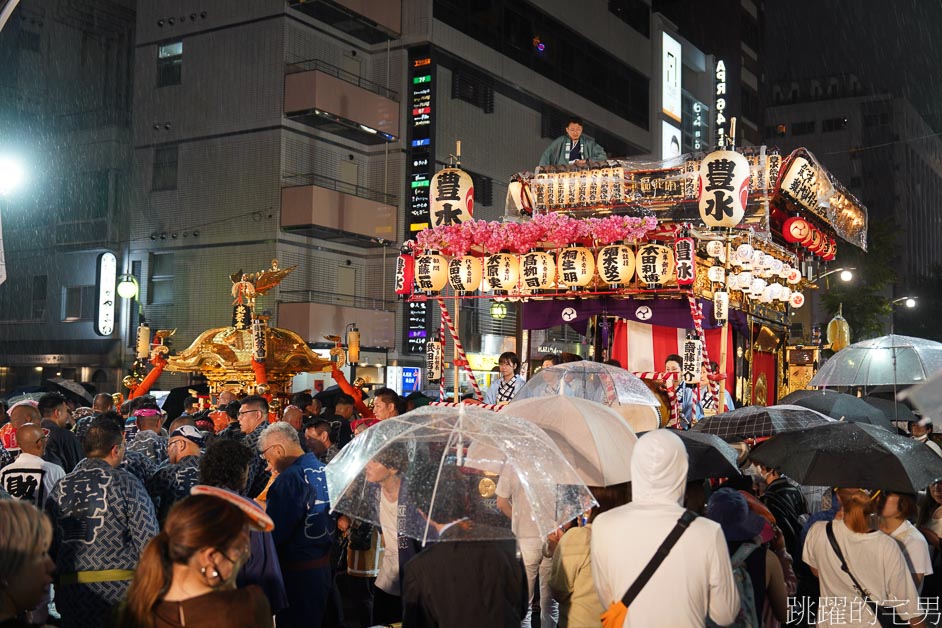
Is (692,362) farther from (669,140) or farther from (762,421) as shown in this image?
(669,140)

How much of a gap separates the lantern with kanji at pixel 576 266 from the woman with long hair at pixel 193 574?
537 inches

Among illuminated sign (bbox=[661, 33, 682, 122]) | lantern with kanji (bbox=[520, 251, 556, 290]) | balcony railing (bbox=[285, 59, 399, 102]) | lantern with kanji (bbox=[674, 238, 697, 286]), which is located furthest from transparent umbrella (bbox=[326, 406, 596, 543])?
illuminated sign (bbox=[661, 33, 682, 122])

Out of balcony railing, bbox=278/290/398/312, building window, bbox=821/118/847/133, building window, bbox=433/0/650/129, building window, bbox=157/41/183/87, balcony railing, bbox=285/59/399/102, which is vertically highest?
building window, bbox=821/118/847/133

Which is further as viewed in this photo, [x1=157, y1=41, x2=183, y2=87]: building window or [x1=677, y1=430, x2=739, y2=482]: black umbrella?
[x1=157, y1=41, x2=183, y2=87]: building window

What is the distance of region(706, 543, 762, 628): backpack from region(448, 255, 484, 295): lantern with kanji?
12611 mm

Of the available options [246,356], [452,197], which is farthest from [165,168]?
[452,197]

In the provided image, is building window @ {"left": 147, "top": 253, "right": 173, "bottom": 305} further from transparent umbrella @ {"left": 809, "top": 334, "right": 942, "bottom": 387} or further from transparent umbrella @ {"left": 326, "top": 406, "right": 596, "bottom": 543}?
transparent umbrella @ {"left": 326, "top": 406, "right": 596, "bottom": 543}

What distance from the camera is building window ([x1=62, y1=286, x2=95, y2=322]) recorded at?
31178mm

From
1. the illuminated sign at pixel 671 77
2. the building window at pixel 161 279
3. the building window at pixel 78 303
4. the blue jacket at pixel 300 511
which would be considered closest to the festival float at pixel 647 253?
the blue jacket at pixel 300 511

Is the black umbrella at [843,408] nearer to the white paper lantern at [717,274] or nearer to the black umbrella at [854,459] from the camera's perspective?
the black umbrella at [854,459]

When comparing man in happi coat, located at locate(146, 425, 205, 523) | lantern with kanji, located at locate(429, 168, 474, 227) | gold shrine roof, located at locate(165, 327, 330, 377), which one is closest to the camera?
man in happi coat, located at locate(146, 425, 205, 523)

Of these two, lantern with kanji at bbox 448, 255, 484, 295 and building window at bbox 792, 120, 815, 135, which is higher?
building window at bbox 792, 120, 815, 135

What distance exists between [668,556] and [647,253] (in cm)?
1257

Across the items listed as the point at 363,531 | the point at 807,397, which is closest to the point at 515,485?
the point at 363,531
